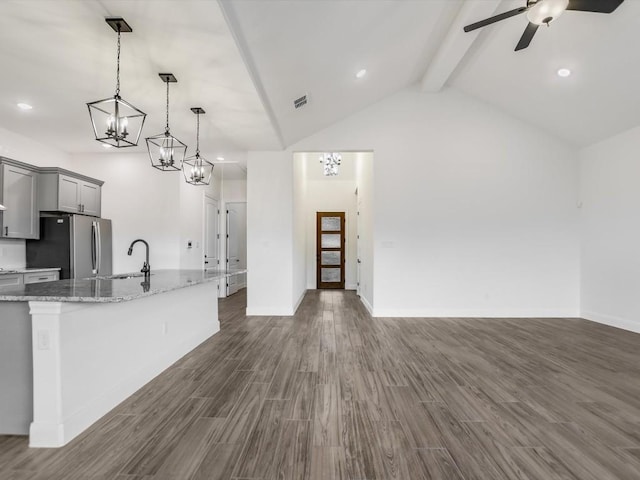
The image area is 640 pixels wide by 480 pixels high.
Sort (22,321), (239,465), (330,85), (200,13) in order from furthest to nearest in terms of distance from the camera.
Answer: (330,85), (200,13), (22,321), (239,465)

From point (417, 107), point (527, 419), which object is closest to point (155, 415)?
point (527, 419)

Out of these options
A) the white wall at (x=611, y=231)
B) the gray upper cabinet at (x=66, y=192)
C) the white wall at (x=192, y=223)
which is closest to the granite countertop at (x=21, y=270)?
the gray upper cabinet at (x=66, y=192)

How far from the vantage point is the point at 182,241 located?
20.5 feet

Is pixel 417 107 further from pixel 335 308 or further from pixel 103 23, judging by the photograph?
pixel 103 23

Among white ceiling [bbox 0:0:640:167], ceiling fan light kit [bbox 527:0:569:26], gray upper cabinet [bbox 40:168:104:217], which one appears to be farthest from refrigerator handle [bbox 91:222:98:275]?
ceiling fan light kit [bbox 527:0:569:26]

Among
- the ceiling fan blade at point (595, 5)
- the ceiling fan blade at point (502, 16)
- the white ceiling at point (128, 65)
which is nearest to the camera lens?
the white ceiling at point (128, 65)

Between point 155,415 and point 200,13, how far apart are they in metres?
2.81

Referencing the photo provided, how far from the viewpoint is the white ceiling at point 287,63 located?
2455 millimetres

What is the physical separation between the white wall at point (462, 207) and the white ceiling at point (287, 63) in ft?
1.19

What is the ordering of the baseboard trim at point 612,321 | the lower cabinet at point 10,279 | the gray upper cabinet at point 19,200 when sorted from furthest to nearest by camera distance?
the baseboard trim at point 612,321
the gray upper cabinet at point 19,200
the lower cabinet at point 10,279

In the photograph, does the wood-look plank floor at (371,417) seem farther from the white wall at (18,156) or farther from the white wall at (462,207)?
the white wall at (18,156)

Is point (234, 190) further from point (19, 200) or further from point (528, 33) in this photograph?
point (528, 33)

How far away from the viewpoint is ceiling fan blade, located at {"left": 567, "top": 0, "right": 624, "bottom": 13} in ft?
9.11

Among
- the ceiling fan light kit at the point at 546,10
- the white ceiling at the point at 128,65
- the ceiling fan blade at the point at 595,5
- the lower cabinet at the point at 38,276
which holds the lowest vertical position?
the lower cabinet at the point at 38,276
